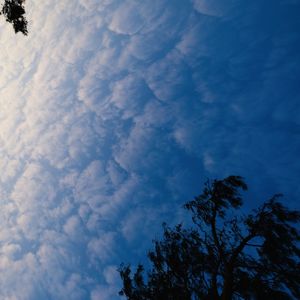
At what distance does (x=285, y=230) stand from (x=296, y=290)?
78.8 inches

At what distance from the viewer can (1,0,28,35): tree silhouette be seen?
10664 millimetres

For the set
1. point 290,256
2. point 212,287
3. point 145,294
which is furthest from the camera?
point 145,294

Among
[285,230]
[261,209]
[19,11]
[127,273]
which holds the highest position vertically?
[19,11]

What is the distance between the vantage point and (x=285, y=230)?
10109 mm

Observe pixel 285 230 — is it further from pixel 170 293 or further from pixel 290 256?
pixel 170 293

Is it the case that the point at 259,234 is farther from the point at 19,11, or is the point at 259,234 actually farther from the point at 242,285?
the point at 19,11

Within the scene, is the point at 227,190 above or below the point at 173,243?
above

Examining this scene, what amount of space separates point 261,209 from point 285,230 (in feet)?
3.60

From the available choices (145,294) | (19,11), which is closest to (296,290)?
(145,294)

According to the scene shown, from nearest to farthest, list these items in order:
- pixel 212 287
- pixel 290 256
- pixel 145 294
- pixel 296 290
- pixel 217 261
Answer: pixel 296 290
pixel 290 256
pixel 212 287
pixel 217 261
pixel 145 294

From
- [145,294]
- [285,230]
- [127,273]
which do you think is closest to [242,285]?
[285,230]

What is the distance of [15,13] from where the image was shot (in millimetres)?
10750

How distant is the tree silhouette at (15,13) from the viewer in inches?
420

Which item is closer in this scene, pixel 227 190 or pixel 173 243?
pixel 227 190
